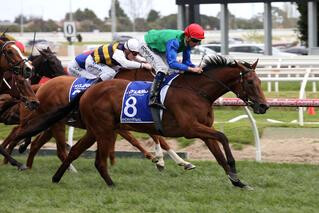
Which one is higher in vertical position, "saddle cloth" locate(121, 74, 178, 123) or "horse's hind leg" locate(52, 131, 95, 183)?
"saddle cloth" locate(121, 74, 178, 123)

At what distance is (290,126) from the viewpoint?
11.9 metres

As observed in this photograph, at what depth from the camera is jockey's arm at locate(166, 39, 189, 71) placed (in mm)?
7930

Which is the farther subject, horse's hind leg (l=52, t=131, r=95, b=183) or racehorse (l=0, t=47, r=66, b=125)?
racehorse (l=0, t=47, r=66, b=125)

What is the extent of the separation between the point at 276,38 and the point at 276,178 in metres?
59.8

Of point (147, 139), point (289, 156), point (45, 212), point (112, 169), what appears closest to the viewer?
point (45, 212)

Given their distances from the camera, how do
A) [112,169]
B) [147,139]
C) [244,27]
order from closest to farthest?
[112,169] → [147,139] → [244,27]

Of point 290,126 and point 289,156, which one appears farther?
point 290,126

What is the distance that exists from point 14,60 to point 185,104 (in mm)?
1799

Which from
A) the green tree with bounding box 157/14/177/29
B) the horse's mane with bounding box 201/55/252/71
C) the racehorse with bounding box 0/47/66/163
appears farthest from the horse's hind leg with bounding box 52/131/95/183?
the green tree with bounding box 157/14/177/29

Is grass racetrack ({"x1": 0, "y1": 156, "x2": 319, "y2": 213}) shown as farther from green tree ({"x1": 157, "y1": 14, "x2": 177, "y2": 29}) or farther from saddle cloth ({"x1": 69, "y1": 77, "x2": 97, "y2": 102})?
green tree ({"x1": 157, "y1": 14, "x2": 177, "y2": 29})

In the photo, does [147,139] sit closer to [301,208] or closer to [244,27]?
[301,208]

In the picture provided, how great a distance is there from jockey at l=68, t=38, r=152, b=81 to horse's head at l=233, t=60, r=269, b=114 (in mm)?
1620

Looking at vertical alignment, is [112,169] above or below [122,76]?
below

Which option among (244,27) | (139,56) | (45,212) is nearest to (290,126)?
(139,56)
